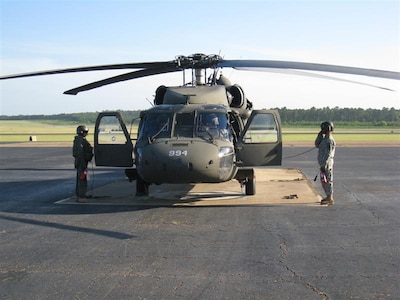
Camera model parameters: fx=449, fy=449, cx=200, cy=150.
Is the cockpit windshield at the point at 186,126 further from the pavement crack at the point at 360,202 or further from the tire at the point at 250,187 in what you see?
the pavement crack at the point at 360,202

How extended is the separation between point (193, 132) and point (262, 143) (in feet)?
5.32

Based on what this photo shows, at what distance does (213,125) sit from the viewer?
9.41 m

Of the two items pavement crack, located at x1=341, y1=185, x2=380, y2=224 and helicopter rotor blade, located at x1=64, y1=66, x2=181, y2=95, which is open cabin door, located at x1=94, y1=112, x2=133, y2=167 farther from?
pavement crack, located at x1=341, y1=185, x2=380, y2=224

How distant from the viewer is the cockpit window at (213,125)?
9.21 meters

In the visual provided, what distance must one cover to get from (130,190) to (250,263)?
6744 mm

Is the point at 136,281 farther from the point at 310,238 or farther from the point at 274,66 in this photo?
the point at 274,66

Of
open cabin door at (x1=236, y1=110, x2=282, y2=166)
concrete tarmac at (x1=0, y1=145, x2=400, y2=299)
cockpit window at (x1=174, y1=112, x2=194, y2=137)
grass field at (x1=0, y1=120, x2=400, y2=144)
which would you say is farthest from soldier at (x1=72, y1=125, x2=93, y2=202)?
grass field at (x1=0, y1=120, x2=400, y2=144)

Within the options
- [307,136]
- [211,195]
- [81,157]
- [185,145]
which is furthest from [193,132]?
[307,136]

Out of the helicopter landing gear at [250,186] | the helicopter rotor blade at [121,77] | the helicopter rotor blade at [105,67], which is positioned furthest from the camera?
the helicopter rotor blade at [121,77]

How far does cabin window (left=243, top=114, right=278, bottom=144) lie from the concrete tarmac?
1466 millimetres

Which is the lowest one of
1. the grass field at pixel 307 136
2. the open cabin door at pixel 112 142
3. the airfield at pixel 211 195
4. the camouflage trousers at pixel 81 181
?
the grass field at pixel 307 136

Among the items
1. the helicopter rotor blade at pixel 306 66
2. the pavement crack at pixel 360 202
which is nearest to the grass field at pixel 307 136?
the pavement crack at pixel 360 202

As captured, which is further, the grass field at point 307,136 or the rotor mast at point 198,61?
the grass field at point 307,136

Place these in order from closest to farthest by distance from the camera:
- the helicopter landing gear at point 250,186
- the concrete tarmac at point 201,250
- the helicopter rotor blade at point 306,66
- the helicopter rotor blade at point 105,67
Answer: the concrete tarmac at point 201,250, the helicopter rotor blade at point 306,66, the helicopter rotor blade at point 105,67, the helicopter landing gear at point 250,186
